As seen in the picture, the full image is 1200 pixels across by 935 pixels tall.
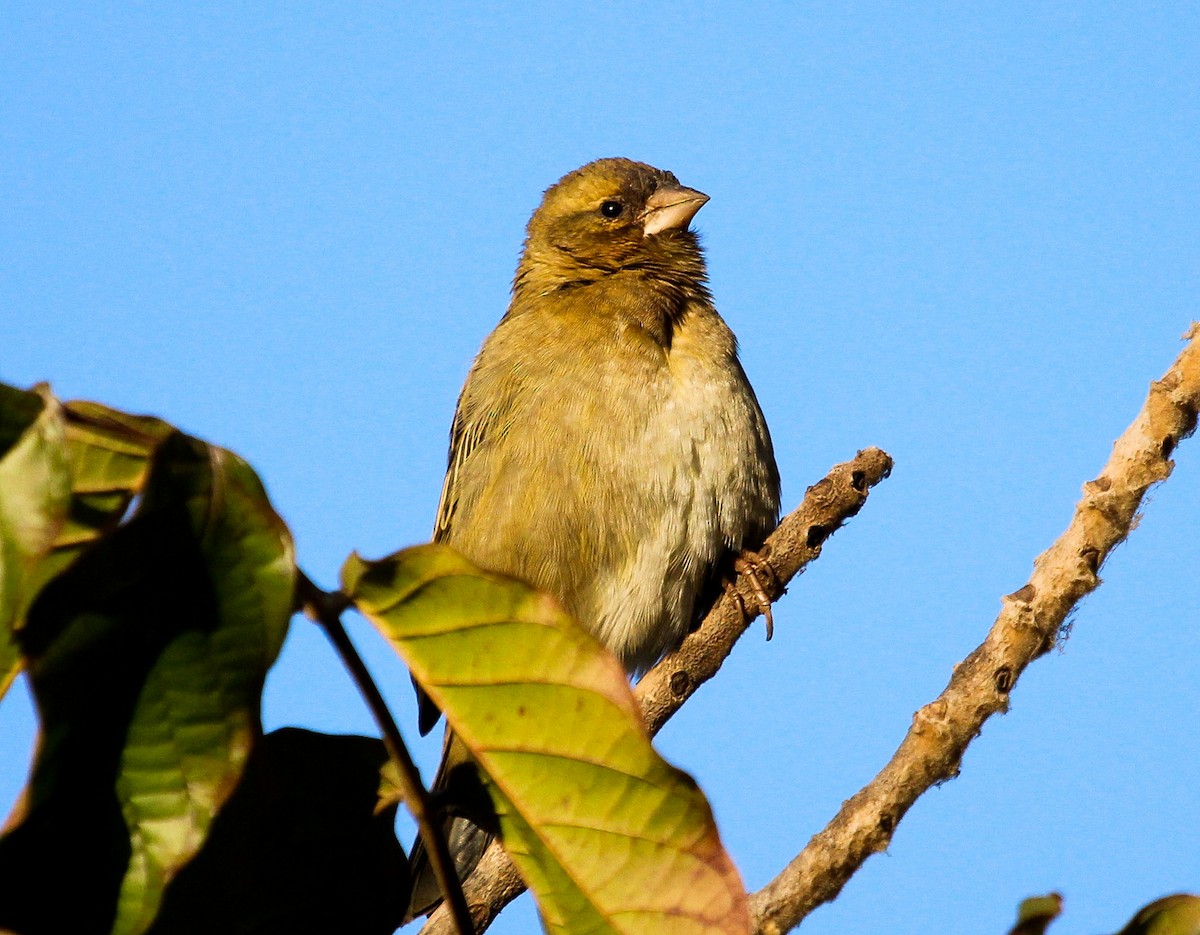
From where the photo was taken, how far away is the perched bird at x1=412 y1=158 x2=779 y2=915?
174 inches

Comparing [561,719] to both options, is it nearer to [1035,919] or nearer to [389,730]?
[389,730]

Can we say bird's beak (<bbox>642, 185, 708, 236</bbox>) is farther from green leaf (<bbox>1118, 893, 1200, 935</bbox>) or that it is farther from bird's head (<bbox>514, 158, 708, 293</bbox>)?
green leaf (<bbox>1118, 893, 1200, 935</bbox>)

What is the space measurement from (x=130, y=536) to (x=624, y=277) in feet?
13.5

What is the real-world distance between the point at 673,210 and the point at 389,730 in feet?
14.5

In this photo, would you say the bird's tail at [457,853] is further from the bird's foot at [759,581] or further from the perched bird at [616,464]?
the bird's foot at [759,581]

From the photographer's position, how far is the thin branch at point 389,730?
1.26 m

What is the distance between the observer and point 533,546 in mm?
4543

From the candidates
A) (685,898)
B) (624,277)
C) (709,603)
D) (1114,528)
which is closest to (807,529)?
(709,603)

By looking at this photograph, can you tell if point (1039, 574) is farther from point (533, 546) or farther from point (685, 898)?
point (533, 546)

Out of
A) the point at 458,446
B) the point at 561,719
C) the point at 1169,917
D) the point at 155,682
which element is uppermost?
the point at 458,446

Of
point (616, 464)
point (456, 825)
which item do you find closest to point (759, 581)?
point (616, 464)

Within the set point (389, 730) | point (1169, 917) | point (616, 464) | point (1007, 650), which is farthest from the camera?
point (616, 464)

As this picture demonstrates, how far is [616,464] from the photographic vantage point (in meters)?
4.41

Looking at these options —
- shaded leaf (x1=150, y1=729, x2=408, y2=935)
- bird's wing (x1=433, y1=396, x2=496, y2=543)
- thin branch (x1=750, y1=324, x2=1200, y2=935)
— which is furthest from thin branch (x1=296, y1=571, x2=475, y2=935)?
bird's wing (x1=433, y1=396, x2=496, y2=543)
